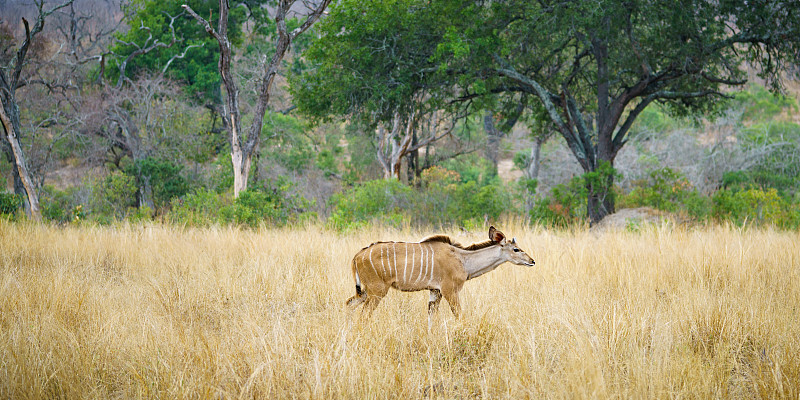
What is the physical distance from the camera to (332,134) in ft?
114

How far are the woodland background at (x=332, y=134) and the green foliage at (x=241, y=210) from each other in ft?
0.18

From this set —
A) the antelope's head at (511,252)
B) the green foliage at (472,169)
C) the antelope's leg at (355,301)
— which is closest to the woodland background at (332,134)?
the green foliage at (472,169)

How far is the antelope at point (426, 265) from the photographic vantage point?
4.90 m

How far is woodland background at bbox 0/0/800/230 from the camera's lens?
1414cm

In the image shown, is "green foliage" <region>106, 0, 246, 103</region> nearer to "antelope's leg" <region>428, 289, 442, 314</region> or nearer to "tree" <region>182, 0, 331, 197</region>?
"tree" <region>182, 0, 331, 197</region>

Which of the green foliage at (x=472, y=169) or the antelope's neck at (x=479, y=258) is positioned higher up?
the green foliage at (x=472, y=169)

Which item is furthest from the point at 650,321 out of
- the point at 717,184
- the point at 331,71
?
the point at 717,184

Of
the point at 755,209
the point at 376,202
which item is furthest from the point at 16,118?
the point at 755,209

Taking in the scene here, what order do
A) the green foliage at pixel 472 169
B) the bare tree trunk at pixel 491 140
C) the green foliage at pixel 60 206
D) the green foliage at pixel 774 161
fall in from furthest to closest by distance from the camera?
the green foliage at pixel 472 169 → the bare tree trunk at pixel 491 140 → the green foliage at pixel 774 161 → the green foliage at pixel 60 206

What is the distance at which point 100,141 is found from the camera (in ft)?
75.9

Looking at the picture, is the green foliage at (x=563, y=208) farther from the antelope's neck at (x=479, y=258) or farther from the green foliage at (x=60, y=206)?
the green foliage at (x=60, y=206)

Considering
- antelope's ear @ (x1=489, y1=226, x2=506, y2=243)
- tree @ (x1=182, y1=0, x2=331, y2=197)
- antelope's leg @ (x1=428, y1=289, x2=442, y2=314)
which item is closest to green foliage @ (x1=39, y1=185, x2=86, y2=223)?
tree @ (x1=182, y1=0, x2=331, y2=197)

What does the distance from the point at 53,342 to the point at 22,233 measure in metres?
6.90

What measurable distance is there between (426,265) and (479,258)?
58 cm
